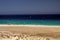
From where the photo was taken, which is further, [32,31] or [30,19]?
[30,19]

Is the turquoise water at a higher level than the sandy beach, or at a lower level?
higher

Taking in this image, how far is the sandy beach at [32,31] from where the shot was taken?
0.81 m

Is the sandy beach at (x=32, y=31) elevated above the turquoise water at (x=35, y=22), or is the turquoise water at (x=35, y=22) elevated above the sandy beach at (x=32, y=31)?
the turquoise water at (x=35, y=22)

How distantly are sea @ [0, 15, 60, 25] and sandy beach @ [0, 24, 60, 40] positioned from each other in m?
0.06

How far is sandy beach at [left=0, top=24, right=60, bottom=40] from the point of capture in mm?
809

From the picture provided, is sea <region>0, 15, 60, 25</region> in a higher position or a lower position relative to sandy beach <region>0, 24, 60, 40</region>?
higher

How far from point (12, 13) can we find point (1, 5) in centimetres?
13

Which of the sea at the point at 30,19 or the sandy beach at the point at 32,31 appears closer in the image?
the sandy beach at the point at 32,31

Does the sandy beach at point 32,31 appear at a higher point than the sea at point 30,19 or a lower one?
lower

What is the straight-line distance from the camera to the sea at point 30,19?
0.91m

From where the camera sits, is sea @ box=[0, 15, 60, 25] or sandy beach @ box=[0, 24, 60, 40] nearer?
sandy beach @ box=[0, 24, 60, 40]

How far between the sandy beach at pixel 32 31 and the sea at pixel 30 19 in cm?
6

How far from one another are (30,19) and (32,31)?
167 millimetres

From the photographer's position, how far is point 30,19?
3.20ft
